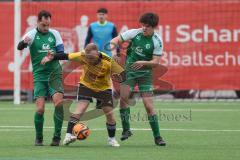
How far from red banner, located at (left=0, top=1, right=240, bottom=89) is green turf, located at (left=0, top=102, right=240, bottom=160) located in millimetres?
2525

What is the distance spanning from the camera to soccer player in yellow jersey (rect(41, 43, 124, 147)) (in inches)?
566

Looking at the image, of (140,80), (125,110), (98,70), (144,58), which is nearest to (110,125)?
(98,70)

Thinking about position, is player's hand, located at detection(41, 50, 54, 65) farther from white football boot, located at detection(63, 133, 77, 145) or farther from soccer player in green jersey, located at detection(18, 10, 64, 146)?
white football boot, located at detection(63, 133, 77, 145)

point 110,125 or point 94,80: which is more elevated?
point 94,80

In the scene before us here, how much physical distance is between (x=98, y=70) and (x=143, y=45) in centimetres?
113

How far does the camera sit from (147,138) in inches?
630

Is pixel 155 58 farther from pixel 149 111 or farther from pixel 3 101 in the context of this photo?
pixel 3 101

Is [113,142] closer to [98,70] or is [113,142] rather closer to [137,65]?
[98,70]

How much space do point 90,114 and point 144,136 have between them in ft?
16.3

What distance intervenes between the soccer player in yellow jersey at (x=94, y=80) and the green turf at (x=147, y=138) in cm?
41

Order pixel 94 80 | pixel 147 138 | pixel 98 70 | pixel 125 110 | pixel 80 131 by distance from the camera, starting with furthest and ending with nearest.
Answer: pixel 147 138 < pixel 125 110 < pixel 94 80 < pixel 98 70 < pixel 80 131

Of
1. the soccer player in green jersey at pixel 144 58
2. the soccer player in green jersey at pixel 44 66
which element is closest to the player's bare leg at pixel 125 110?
the soccer player in green jersey at pixel 144 58

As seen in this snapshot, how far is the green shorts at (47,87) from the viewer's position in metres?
14.8

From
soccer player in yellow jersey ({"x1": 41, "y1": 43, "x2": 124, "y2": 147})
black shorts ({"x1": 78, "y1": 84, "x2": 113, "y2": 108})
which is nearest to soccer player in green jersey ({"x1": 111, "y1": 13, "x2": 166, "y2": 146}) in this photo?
soccer player in yellow jersey ({"x1": 41, "y1": 43, "x2": 124, "y2": 147})
